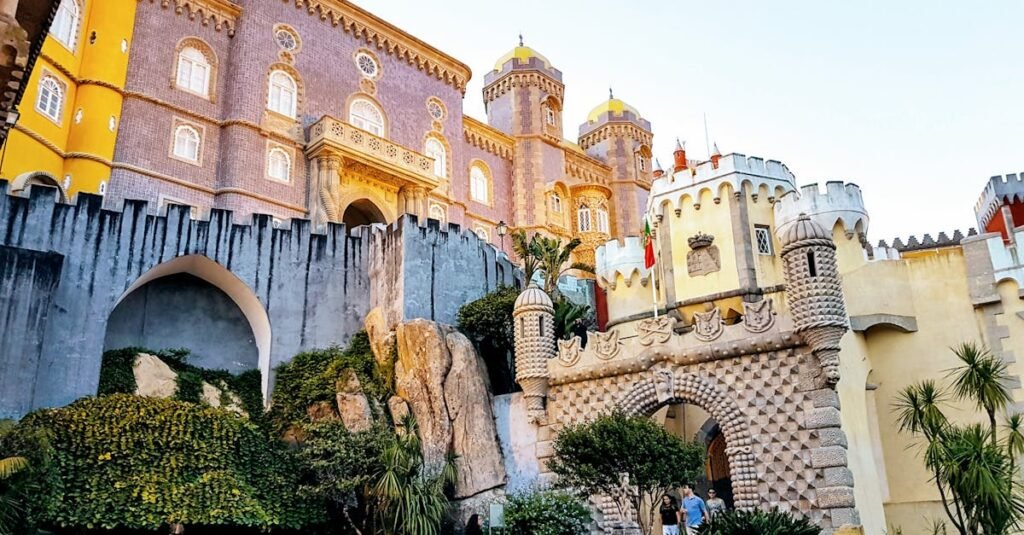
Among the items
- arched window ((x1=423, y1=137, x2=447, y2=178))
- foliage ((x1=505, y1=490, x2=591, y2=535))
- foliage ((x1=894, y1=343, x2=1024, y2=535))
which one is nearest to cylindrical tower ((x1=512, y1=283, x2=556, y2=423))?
foliage ((x1=505, y1=490, x2=591, y2=535))

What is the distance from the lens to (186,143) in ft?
94.0

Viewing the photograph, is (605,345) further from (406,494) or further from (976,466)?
(976,466)

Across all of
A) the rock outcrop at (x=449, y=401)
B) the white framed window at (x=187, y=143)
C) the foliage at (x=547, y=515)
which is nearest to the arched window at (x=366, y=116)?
the white framed window at (x=187, y=143)

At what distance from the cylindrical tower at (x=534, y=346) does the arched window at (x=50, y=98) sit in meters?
16.7

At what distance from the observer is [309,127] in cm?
3134

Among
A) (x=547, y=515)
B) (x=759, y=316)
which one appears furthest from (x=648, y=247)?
(x=547, y=515)

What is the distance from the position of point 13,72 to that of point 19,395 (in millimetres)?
9844

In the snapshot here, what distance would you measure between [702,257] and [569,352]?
7.14 metres

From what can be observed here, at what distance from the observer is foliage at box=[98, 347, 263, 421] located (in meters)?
19.6

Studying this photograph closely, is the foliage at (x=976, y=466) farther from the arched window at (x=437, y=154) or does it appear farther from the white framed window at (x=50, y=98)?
the white framed window at (x=50, y=98)

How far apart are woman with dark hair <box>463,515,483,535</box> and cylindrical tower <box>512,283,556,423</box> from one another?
2819mm

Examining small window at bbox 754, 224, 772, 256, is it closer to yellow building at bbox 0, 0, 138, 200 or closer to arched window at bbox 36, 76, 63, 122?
yellow building at bbox 0, 0, 138, 200

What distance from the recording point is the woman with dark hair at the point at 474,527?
1783cm

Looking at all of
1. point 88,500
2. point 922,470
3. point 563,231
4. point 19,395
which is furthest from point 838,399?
point 563,231
